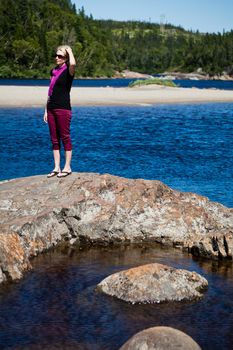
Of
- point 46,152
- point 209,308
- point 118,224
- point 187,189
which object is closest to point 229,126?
point 46,152

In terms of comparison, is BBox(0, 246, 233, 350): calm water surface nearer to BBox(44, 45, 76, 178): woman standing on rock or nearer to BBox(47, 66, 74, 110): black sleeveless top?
BBox(44, 45, 76, 178): woman standing on rock

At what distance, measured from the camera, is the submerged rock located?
5578mm

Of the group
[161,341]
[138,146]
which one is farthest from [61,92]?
[138,146]

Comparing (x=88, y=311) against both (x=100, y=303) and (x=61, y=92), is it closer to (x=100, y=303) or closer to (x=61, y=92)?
(x=100, y=303)

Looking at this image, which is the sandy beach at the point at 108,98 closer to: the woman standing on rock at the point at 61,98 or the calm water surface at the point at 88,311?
the woman standing on rock at the point at 61,98

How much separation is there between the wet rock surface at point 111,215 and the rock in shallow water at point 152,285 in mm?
1735

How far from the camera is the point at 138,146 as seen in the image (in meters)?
27.2

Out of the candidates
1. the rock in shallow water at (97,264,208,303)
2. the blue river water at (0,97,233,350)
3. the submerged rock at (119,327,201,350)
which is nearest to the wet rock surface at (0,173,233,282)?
the blue river water at (0,97,233,350)

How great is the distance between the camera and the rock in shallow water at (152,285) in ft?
25.5

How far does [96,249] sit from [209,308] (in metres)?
2.80

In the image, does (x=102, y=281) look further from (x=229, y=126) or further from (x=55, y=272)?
(x=229, y=126)

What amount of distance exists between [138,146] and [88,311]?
20037 millimetres

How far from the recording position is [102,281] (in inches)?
323

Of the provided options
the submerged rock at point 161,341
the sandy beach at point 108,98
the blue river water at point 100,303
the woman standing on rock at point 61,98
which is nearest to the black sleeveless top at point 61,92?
the woman standing on rock at point 61,98
